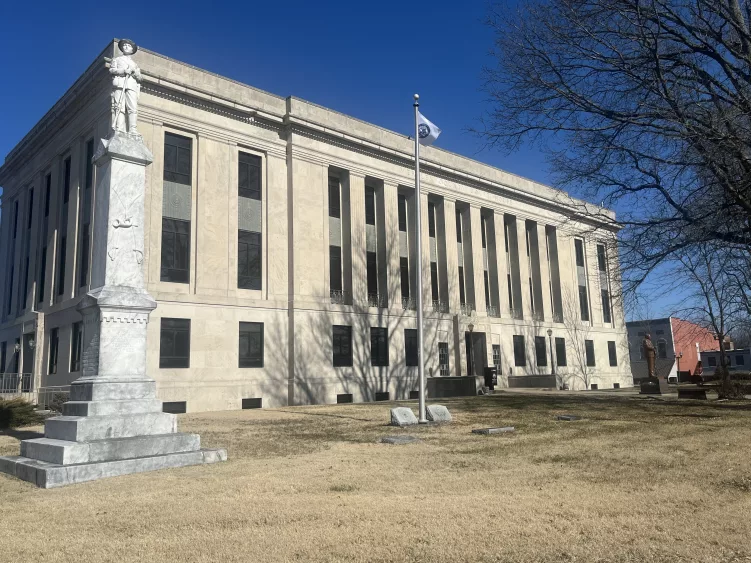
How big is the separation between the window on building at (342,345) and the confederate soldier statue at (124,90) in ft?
67.8

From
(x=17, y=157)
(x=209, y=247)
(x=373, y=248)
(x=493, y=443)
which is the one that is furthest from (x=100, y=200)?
(x=17, y=157)

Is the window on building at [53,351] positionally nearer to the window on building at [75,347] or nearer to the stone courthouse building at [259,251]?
the stone courthouse building at [259,251]

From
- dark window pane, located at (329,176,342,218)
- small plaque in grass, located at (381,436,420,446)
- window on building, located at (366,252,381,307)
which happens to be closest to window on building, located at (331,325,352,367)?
window on building, located at (366,252,381,307)

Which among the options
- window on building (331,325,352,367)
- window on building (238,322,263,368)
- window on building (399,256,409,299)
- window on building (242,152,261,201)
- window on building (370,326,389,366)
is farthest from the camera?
window on building (399,256,409,299)

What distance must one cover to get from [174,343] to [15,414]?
29.6 feet

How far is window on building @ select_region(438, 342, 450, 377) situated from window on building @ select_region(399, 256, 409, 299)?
3954 millimetres

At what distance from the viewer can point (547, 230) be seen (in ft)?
156

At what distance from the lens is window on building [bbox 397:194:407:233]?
36.6 meters

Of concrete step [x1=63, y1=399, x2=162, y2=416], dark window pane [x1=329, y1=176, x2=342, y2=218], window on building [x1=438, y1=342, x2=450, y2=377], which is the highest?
dark window pane [x1=329, y1=176, x2=342, y2=218]

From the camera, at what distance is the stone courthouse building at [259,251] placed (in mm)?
26188

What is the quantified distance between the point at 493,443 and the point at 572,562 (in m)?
6.69

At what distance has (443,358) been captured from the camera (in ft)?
120

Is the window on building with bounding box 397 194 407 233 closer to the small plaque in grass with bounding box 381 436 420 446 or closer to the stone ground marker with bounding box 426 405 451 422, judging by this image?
the stone ground marker with bounding box 426 405 451 422

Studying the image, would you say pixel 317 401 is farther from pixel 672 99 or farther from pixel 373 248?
pixel 672 99
